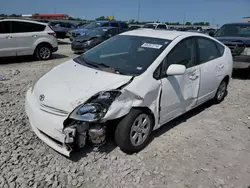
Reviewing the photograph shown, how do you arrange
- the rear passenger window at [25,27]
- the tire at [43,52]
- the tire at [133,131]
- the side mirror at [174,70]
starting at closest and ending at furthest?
1. the tire at [133,131]
2. the side mirror at [174,70]
3. the rear passenger window at [25,27]
4. the tire at [43,52]

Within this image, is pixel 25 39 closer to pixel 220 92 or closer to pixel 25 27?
pixel 25 27

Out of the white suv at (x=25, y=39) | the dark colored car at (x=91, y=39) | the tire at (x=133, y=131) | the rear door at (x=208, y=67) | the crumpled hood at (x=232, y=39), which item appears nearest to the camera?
the tire at (x=133, y=131)

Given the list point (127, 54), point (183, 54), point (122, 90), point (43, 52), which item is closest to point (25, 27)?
point (43, 52)

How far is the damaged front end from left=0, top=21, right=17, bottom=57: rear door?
767 cm

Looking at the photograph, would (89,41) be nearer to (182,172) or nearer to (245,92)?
(245,92)

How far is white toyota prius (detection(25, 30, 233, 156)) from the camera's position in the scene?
287 cm

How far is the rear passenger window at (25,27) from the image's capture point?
31.0 ft

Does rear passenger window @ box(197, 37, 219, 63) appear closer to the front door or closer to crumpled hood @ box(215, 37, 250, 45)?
the front door

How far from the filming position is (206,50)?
15.0 feet

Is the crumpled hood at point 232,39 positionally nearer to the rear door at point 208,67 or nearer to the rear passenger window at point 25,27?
the rear door at point 208,67

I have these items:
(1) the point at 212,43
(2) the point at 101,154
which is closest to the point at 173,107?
(2) the point at 101,154

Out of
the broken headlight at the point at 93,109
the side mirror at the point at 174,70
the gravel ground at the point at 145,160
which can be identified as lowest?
the gravel ground at the point at 145,160

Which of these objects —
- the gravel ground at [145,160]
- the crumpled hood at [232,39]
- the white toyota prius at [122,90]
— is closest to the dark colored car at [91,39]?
the crumpled hood at [232,39]

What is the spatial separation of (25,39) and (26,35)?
166 millimetres
